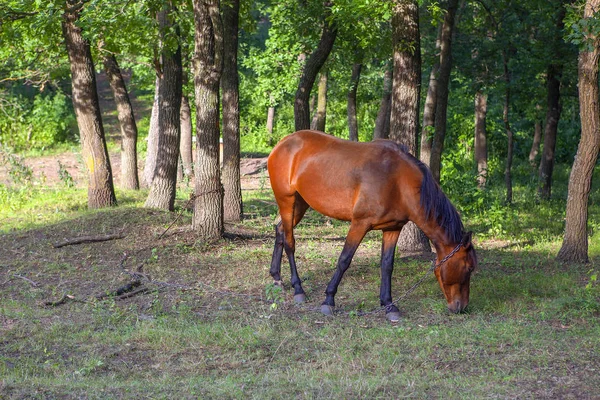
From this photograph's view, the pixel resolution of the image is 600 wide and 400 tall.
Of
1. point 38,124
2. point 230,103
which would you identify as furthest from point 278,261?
point 38,124

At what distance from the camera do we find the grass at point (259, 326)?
627cm

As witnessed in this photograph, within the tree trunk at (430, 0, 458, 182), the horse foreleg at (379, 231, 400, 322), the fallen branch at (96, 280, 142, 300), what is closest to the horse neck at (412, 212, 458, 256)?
the horse foreleg at (379, 231, 400, 322)

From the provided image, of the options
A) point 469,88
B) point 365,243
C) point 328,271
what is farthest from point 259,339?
point 469,88

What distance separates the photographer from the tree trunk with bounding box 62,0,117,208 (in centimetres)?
1526

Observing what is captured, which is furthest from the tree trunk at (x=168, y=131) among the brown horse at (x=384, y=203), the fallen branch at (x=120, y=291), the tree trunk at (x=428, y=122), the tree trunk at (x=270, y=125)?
the tree trunk at (x=270, y=125)

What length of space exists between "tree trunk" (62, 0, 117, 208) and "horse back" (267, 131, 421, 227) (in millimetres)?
6819

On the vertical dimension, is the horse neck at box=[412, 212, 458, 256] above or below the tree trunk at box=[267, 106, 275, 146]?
below

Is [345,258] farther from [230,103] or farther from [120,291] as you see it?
[230,103]

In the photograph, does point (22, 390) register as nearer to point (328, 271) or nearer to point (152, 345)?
point (152, 345)

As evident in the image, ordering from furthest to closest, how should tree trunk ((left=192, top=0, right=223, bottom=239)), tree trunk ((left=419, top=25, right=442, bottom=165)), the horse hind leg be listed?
tree trunk ((left=419, top=25, right=442, bottom=165)) < tree trunk ((left=192, top=0, right=223, bottom=239)) < the horse hind leg

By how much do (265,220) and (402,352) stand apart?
30.4 feet

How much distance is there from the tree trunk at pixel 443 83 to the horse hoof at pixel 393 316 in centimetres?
705

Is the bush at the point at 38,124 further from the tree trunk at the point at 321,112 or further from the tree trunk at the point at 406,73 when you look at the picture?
the tree trunk at the point at 406,73

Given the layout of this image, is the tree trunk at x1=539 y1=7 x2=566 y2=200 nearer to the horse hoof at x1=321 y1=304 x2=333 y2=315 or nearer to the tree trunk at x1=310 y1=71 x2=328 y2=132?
the tree trunk at x1=310 y1=71 x2=328 y2=132
